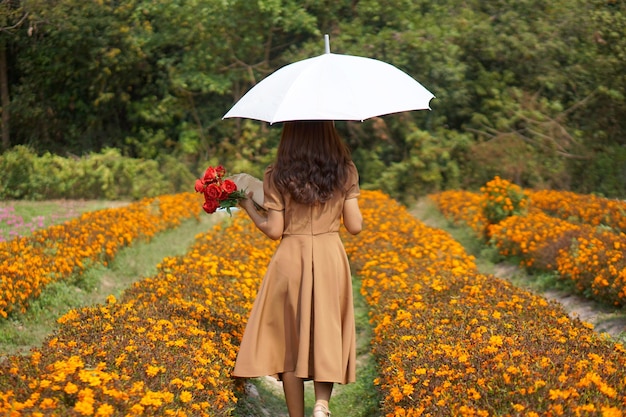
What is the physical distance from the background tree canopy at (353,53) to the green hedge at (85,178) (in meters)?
1.53

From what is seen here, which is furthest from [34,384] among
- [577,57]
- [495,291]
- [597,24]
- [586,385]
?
[577,57]

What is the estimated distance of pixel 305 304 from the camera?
13.4 ft

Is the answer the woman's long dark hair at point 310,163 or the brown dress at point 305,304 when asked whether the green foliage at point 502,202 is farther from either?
the woman's long dark hair at point 310,163

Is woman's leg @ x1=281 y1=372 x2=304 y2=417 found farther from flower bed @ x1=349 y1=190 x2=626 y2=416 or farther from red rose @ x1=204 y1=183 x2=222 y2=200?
red rose @ x1=204 y1=183 x2=222 y2=200

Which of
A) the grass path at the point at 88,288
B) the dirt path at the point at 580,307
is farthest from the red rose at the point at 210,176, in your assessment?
the dirt path at the point at 580,307

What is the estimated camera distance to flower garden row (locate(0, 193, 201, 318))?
6.33 m

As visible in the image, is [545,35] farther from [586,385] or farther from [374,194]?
[586,385]

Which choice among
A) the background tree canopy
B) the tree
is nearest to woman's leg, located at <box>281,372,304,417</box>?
the background tree canopy

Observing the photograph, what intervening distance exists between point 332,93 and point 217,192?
787 millimetres

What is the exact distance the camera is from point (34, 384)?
3.16 metres

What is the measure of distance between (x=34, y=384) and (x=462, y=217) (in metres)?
9.41

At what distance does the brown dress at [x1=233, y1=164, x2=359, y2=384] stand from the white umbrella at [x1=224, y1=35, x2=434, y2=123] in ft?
1.08

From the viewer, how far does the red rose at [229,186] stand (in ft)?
13.8

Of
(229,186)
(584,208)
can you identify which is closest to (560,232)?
(584,208)
